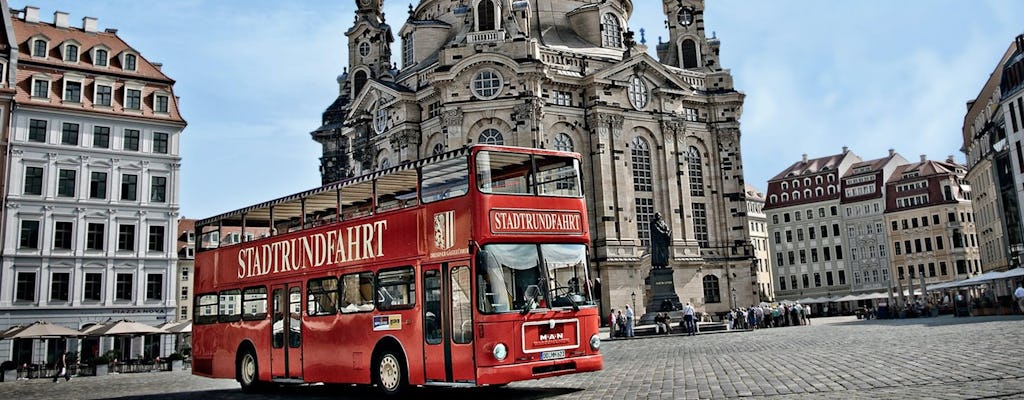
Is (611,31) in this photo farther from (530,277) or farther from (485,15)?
(530,277)

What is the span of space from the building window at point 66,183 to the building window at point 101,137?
195cm

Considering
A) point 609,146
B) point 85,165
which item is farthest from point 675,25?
point 85,165

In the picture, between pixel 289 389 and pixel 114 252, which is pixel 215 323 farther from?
pixel 114 252

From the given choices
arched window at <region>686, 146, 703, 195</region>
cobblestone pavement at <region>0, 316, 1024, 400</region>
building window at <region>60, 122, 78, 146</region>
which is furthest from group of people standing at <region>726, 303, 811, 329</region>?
building window at <region>60, 122, 78, 146</region>

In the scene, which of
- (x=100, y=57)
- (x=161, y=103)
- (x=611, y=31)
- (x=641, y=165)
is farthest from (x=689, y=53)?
(x=100, y=57)

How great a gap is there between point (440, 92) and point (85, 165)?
901 inches

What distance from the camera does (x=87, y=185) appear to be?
41.3 m

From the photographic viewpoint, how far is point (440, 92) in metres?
55.5

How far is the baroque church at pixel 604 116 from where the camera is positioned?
180ft

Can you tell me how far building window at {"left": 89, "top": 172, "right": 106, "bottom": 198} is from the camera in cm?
4150

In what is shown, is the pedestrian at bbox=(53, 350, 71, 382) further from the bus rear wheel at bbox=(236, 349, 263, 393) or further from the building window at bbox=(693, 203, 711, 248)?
the building window at bbox=(693, 203, 711, 248)

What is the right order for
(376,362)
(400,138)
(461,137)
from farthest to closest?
1. (400,138)
2. (461,137)
3. (376,362)

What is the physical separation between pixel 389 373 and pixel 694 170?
5061 centimetres

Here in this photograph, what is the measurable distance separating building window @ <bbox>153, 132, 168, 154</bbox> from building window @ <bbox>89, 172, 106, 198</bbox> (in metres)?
3.07
